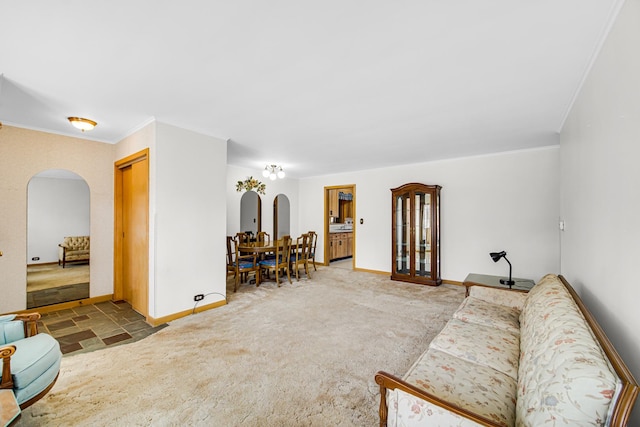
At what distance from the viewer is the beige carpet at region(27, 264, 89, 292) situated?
11.2 feet

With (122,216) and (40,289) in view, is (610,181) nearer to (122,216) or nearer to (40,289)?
(122,216)

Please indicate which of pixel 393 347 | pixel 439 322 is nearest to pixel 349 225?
pixel 439 322

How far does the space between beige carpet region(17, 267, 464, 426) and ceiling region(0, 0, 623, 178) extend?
2422 mm

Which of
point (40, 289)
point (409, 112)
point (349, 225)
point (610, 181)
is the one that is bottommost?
point (40, 289)

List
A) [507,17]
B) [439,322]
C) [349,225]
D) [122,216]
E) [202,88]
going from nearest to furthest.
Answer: [507,17] → [202,88] → [439,322] → [122,216] → [349,225]

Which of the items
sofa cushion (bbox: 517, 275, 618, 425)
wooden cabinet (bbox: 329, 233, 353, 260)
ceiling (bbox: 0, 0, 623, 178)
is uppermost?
ceiling (bbox: 0, 0, 623, 178)

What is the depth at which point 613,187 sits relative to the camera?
148 cm

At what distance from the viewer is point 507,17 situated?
1464 mm

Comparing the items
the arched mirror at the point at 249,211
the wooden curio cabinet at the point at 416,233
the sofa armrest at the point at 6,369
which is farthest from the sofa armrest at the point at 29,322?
the wooden curio cabinet at the point at 416,233

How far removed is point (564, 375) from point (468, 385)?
20.5 inches

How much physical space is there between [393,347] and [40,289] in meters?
4.70

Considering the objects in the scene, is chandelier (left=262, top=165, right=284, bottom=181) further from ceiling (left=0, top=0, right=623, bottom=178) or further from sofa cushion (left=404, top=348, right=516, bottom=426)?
sofa cushion (left=404, top=348, right=516, bottom=426)

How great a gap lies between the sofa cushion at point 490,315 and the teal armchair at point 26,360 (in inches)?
118

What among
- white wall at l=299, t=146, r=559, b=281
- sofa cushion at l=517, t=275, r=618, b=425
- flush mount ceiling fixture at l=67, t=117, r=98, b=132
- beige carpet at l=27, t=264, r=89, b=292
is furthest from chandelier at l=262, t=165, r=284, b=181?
sofa cushion at l=517, t=275, r=618, b=425
